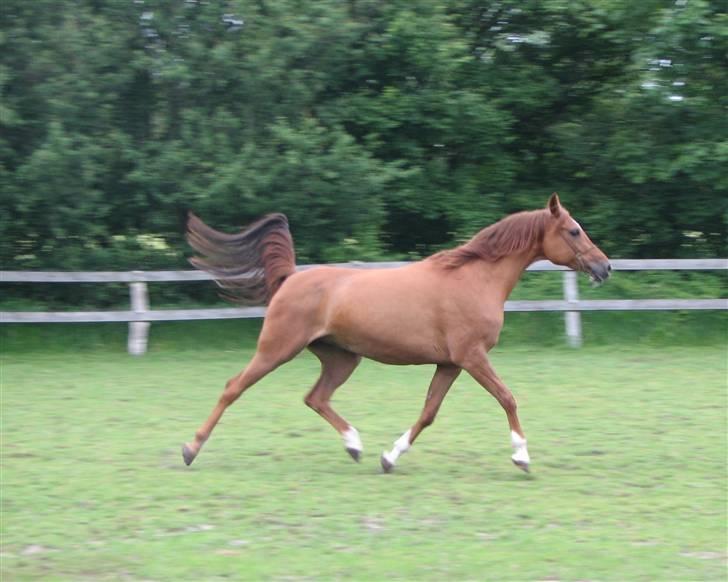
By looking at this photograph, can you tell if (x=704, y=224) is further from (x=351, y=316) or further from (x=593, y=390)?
(x=351, y=316)

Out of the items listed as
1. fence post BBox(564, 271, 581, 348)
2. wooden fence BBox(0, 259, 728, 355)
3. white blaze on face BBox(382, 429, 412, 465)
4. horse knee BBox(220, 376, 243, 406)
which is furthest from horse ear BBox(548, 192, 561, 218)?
fence post BBox(564, 271, 581, 348)

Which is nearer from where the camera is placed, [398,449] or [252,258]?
[398,449]

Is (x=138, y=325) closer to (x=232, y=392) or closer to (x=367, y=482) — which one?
(x=232, y=392)

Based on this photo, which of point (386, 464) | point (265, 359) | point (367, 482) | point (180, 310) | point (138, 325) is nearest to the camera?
point (367, 482)

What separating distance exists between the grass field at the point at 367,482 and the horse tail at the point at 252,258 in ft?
4.11

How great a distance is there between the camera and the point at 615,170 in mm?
15531

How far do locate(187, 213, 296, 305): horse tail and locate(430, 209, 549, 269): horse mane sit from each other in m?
1.25

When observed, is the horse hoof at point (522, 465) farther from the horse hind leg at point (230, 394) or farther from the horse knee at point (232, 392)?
the horse knee at point (232, 392)

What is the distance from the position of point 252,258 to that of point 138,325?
5.32 meters

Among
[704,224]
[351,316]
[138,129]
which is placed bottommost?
[704,224]

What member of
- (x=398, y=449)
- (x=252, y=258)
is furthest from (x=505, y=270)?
(x=252, y=258)

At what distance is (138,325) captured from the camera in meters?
12.6

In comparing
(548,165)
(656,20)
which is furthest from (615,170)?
(656,20)

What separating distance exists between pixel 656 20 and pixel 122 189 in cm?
782
